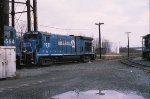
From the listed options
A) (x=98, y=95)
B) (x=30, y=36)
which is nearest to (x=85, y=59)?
(x=30, y=36)

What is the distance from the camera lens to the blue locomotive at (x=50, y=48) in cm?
3186

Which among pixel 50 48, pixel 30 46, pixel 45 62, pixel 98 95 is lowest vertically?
pixel 98 95

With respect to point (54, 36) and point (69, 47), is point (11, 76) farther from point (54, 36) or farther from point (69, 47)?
point (69, 47)

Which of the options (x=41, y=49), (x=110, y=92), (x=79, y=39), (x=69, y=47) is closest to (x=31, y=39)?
(x=41, y=49)

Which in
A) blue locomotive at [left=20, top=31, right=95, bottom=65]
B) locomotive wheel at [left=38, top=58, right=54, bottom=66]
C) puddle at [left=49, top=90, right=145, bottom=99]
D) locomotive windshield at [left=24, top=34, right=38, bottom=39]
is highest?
locomotive windshield at [left=24, top=34, right=38, bottom=39]

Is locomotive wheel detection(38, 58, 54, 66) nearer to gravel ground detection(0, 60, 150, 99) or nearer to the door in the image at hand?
the door

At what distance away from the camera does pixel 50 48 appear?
35.2 meters

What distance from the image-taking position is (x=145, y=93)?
12.1 metres

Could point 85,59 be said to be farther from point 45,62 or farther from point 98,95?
point 98,95

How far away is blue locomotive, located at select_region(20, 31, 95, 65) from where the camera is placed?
105 feet

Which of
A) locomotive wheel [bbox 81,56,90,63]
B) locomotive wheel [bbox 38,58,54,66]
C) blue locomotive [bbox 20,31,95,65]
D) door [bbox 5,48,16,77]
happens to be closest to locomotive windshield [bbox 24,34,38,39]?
blue locomotive [bbox 20,31,95,65]

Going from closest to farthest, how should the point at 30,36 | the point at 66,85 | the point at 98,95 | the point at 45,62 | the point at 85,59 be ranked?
the point at 98,95 → the point at 66,85 → the point at 45,62 → the point at 30,36 → the point at 85,59

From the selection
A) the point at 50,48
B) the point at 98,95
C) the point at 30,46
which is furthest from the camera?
the point at 50,48

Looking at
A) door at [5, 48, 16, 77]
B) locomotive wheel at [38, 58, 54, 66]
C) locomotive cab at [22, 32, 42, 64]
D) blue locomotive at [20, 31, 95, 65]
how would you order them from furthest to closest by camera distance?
locomotive wheel at [38, 58, 54, 66]
blue locomotive at [20, 31, 95, 65]
locomotive cab at [22, 32, 42, 64]
door at [5, 48, 16, 77]
